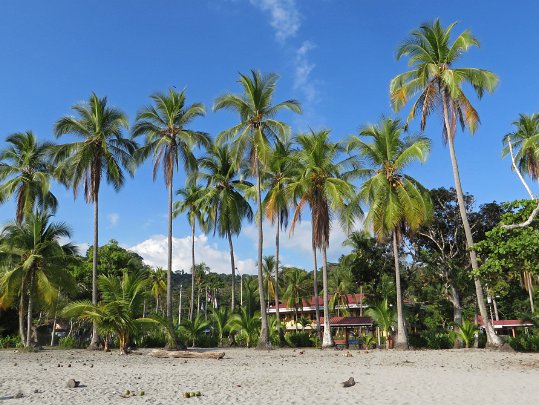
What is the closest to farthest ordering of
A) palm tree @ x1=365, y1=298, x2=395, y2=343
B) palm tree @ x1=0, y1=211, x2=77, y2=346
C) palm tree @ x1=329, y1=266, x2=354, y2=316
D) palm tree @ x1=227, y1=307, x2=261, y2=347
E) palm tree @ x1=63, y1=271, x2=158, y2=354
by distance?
palm tree @ x1=63, y1=271, x2=158, y2=354 < palm tree @ x1=0, y1=211, x2=77, y2=346 < palm tree @ x1=365, y1=298, x2=395, y2=343 < palm tree @ x1=227, y1=307, x2=261, y2=347 < palm tree @ x1=329, y1=266, x2=354, y2=316

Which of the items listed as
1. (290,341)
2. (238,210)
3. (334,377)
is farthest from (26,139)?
(334,377)

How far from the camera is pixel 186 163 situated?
88.4 ft

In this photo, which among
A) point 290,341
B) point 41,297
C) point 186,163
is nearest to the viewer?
point 41,297

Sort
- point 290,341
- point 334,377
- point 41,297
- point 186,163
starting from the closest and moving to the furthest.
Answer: point 334,377 → point 41,297 → point 186,163 → point 290,341

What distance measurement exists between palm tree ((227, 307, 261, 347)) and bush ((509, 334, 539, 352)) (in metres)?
14.6

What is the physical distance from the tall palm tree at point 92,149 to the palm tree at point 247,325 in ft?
27.7

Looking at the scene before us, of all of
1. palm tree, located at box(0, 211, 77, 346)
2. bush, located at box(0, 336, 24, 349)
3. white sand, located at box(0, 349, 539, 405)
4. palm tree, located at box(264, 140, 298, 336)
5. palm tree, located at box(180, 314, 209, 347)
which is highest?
palm tree, located at box(264, 140, 298, 336)

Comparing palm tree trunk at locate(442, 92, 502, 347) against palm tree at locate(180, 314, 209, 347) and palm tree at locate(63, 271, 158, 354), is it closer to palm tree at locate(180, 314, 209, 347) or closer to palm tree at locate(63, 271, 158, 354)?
palm tree at locate(63, 271, 158, 354)

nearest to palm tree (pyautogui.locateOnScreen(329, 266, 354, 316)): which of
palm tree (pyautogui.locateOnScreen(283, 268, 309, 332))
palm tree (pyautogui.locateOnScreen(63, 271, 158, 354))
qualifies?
palm tree (pyautogui.locateOnScreen(283, 268, 309, 332))

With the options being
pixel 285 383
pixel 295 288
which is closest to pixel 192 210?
pixel 295 288

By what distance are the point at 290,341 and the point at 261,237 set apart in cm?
842

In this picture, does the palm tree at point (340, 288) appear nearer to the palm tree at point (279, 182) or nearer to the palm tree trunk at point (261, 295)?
the palm tree at point (279, 182)

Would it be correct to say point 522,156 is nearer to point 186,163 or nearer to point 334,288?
point 186,163

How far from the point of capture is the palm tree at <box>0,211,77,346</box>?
23.9 m
